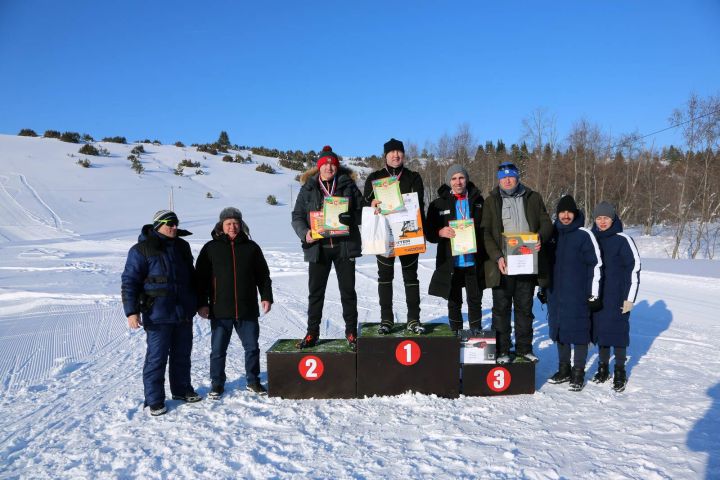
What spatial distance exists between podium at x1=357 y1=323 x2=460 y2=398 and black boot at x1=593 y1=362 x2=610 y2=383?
167 centimetres

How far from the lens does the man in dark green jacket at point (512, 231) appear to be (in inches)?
184

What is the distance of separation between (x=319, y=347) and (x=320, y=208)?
1.51m

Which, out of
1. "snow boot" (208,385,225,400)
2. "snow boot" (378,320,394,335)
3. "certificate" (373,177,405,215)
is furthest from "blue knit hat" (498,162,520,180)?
"snow boot" (208,385,225,400)

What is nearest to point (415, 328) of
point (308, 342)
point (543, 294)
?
point (308, 342)

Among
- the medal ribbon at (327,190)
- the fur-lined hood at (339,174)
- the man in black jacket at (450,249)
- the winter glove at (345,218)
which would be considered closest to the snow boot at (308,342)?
the winter glove at (345,218)

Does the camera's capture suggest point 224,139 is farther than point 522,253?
Yes

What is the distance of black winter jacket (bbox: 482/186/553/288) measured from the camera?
466cm

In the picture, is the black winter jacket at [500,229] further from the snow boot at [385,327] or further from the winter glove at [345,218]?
the winter glove at [345,218]

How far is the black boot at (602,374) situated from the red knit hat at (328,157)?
3.72 meters

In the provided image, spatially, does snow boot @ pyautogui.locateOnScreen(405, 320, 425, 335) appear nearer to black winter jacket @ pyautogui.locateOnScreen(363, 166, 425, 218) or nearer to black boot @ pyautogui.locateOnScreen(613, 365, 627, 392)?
black winter jacket @ pyautogui.locateOnScreen(363, 166, 425, 218)

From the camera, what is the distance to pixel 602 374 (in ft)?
15.8

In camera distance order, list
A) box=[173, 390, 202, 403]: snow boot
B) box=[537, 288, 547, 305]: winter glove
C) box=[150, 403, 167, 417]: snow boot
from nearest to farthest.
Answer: box=[150, 403, 167, 417]: snow boot, box=[173, 390, 202, 403]: snow boot, box=[537, 288, 547, 305]: winter glove

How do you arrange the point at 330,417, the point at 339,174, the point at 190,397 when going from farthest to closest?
the point at 339,174 < the point at 190,397 < the point at 330,417

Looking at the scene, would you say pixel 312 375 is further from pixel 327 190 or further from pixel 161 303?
pixel 327 190
